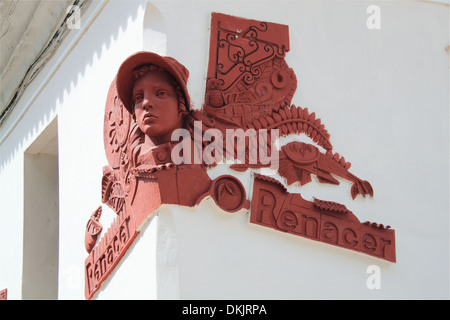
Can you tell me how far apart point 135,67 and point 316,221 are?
1421mm

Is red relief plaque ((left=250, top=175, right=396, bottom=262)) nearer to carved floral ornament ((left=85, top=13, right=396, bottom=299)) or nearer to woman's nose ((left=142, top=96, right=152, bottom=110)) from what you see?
carved floral ornament ((left=85, top=13, right=396, bottom=299))

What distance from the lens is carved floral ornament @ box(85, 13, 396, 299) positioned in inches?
212

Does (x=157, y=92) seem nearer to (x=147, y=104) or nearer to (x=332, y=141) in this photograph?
(x=147, y=104)

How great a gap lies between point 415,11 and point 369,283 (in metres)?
2.08

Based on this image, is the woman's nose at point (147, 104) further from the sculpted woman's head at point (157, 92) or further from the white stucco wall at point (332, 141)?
the white stucco wall at point (332, 141)

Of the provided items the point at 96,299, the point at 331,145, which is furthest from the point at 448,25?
the point at 96,299

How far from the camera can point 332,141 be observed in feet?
19.3

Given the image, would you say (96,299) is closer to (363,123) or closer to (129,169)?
(129,169)

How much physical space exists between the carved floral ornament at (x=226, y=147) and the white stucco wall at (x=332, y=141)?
0.08 meters

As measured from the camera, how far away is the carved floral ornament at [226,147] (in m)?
5.39

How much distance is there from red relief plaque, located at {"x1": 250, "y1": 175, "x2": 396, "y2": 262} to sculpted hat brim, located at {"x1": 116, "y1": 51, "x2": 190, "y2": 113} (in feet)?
2.35

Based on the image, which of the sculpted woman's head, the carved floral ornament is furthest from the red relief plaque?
the sculpted woman's head

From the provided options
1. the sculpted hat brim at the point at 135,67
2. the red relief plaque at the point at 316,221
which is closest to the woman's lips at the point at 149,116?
the sculpted hat brim at the point at 135,67

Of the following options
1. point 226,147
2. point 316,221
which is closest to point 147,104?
point 226,147
